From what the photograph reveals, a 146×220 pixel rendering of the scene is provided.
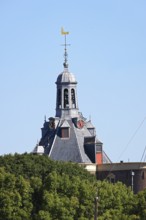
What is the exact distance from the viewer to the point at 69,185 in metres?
168

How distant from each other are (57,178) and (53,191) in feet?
7.11

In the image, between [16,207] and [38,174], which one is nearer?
[16,207]

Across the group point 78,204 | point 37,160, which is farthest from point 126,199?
point 37,160

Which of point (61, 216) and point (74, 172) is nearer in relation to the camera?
point (61, 216)

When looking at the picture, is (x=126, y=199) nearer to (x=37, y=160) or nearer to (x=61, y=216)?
(x=61, y=216)

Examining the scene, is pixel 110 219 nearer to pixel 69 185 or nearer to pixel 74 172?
pixel 69 185

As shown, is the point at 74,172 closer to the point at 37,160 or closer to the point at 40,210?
the point at 37,160

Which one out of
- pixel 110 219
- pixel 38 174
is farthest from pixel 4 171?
pixel 110 219

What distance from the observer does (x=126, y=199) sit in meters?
166

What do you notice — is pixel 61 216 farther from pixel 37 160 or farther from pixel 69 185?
pixel 37 160

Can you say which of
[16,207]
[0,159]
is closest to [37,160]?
[0,159]

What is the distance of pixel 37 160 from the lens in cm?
18125

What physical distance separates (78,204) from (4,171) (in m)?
12.1

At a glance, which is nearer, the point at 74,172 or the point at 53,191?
the point at 53,191
